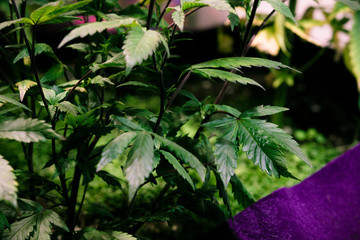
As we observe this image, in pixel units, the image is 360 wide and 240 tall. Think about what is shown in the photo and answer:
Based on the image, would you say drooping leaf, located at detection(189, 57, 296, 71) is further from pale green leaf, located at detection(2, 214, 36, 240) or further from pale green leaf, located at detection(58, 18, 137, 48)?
pale green leaf, located at detection(2, 214, 36, 240)

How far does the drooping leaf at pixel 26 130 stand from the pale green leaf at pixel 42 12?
0.63 ft

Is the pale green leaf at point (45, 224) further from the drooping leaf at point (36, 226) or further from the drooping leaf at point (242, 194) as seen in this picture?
the drooping leaf at point (242, 194)

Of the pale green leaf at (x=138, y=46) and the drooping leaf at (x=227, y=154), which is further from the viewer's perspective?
the drooping leaf at (x=227, y=154)

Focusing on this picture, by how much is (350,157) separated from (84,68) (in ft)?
3.38

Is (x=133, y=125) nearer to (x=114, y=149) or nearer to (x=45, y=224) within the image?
(x=114, y=149)

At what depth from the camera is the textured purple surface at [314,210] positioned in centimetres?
86

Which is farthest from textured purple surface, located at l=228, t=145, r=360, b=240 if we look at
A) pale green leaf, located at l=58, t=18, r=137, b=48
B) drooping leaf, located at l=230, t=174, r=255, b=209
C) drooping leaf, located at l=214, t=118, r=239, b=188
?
pale green leaf, located at l=58, t=18, r=137, b=48

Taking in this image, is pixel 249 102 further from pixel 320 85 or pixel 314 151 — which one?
pixel 314 151

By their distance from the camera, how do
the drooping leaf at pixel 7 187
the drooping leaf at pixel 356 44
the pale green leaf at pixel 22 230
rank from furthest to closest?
the drooping leaf at pixel 356 44, the pale green leaf at pixel 22 230, the drooping leaf at pixel 7 187

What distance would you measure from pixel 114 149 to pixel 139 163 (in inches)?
2.5

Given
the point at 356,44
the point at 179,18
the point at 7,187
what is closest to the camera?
the point at 7,187

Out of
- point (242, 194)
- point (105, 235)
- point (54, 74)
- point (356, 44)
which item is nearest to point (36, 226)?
point (105, 235)

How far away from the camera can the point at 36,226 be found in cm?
74

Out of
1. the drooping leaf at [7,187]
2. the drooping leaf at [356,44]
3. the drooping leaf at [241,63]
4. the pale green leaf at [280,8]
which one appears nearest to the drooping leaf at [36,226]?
the drooping leaf at [7,187]
